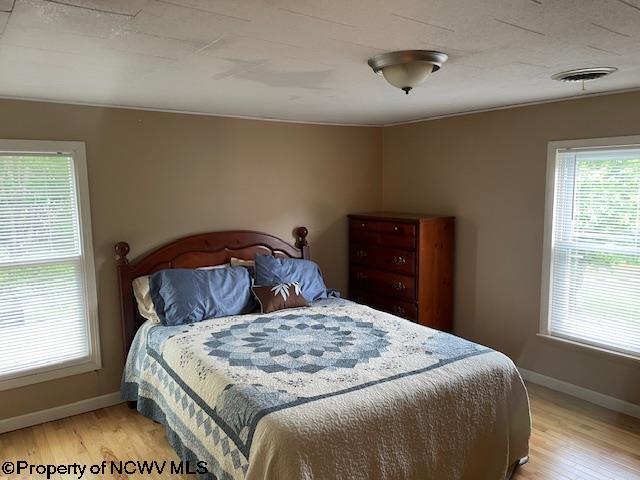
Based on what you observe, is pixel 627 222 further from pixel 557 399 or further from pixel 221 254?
pixel 221 254

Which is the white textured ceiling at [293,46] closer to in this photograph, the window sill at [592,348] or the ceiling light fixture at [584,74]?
the ceiling light fixture at [584,74]

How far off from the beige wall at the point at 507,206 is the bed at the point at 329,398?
1.15m

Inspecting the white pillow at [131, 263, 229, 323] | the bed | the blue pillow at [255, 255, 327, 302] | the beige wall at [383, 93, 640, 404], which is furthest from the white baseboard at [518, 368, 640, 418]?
the white pillow at [131, 263, 229, 323]

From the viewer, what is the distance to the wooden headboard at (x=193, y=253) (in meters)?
3.42

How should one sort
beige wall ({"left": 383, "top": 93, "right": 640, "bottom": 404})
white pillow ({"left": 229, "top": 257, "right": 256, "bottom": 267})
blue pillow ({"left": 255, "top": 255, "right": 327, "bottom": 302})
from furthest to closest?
1. white pillow ({"left": 229, "top": 257, "right": 256, "bottom": 267})
2. blue pillow ({"left": 255, "top": 255, "right": 327, "bottom": 302})
3. beige wall ({"left": 383, "top": 93, "right": 640, "bottom": 404})

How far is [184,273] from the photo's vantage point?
342 cm

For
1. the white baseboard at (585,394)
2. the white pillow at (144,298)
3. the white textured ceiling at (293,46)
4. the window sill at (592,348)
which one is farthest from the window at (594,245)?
the white pillow at (144,298)

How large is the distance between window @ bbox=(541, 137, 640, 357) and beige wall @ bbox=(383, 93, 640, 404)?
0.09 m

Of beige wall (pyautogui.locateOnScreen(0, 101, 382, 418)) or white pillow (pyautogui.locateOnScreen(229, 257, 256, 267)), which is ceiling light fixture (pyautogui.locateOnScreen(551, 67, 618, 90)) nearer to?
beige wall (pyautogui.locateOnScreen(0, 101, 382, 418))

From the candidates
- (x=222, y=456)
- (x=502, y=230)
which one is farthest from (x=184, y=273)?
(x=502, y=230)

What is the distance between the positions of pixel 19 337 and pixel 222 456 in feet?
5.99

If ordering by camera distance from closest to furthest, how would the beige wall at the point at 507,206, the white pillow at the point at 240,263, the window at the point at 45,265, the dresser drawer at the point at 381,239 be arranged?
the window at the point at 45,265 → the beige wall at the point at 507,206 → the white pillow at the point at 240,263 → the dresser drawer at the point at 381,239

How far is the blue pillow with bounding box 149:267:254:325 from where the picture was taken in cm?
325

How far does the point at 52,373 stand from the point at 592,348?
146 inches
